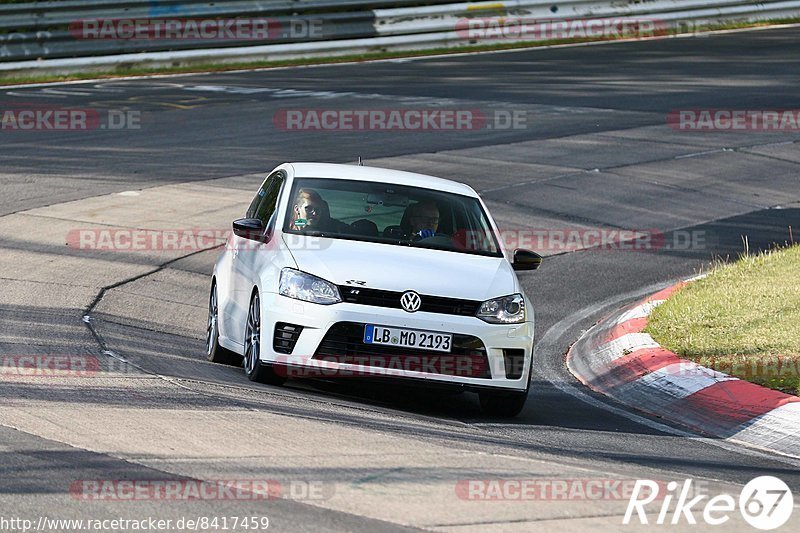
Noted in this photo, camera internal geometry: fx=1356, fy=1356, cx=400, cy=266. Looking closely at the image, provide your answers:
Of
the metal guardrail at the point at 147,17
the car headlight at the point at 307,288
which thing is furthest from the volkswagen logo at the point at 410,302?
the metal guardrail at the point at 147,17

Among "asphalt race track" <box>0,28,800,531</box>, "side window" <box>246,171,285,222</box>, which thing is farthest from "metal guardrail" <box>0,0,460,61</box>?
"side window" <box>246,171,285,222</box>

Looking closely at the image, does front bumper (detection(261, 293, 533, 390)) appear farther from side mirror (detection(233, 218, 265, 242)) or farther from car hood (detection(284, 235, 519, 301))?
side mirror (detection(233, 218, 265, 242))

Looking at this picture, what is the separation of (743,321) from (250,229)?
4256 mm

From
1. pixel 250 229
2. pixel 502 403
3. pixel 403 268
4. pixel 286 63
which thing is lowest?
pixel 502 403

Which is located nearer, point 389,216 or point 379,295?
point 379,295

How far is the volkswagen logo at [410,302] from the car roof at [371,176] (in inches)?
64.4

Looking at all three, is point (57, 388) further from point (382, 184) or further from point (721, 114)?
point (721, 114)

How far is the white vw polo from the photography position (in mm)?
8391

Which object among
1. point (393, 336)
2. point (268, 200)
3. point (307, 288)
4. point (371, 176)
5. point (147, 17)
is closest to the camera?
point (393, 336)

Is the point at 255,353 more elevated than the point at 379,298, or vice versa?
the point at 379,298

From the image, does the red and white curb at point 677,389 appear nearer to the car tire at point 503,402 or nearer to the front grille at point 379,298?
the car tire at point 503,402

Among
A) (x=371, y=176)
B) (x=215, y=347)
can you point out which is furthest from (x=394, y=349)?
(x=215, y=347)

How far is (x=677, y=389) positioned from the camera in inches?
380

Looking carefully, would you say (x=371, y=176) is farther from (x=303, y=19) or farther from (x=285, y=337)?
(x=303, y=19)
